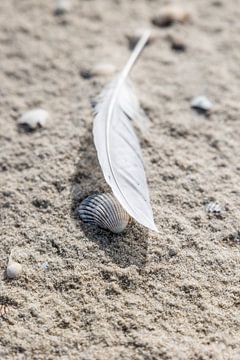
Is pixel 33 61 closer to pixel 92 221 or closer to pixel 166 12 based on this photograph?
Answer: pixel 166 12

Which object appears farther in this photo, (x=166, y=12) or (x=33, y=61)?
(x=166, y=12)

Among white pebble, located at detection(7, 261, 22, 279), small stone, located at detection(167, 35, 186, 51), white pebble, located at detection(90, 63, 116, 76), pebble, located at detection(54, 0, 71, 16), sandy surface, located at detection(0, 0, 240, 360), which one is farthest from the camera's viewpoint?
pebble, located at detection(54, 0, 71, 16)

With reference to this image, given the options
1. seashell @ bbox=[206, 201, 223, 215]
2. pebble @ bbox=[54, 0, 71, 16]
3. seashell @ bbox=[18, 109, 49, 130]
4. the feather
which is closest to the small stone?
the feather

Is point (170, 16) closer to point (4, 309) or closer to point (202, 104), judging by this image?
point (202, 104)

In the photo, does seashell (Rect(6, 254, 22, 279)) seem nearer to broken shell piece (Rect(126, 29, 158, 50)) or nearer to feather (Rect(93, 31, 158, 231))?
feather (Rect(93, 31, 158, 231))

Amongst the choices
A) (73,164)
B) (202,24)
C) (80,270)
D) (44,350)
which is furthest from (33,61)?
(44,350)

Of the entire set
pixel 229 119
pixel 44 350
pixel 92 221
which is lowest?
pixel 44 350

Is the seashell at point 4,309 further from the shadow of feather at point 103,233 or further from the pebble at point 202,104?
the pebble at point 202,104
